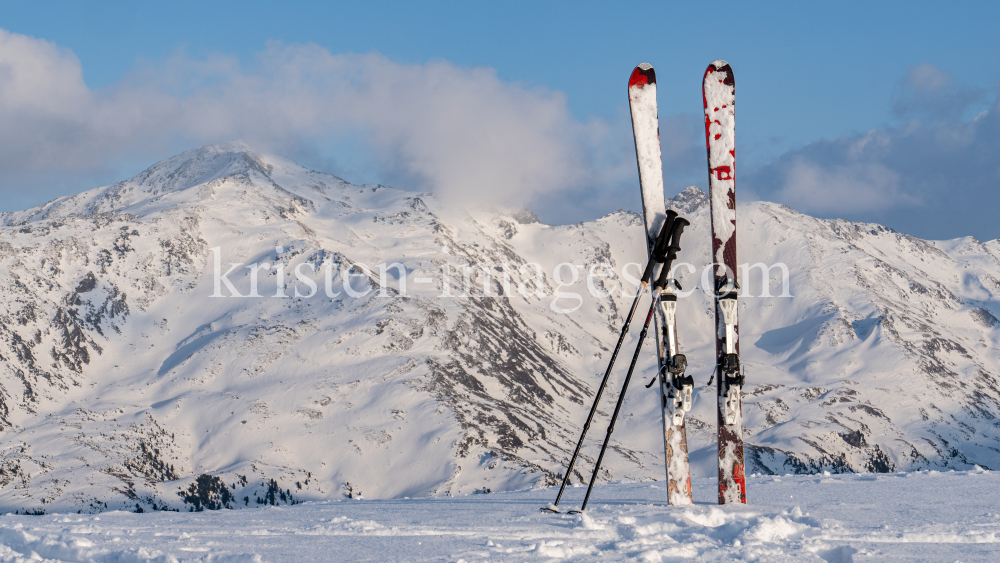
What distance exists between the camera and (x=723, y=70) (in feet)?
51.3

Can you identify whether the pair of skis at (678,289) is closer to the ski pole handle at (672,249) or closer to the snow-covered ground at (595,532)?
the ski pole handle at (672,249)

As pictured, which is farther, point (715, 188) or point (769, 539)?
point (715, 188)

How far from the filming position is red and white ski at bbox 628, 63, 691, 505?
45.8 ft

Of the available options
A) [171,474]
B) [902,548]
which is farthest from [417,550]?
[171,474]

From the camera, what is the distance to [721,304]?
14.1 meters

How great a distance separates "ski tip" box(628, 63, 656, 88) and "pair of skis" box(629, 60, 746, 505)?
0.07 ft

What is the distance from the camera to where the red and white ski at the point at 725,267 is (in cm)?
1392

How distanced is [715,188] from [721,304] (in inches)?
101

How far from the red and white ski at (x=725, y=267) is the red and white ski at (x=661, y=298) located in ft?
2.52

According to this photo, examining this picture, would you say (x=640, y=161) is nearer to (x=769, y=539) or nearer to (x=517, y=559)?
(x=769, y=539)

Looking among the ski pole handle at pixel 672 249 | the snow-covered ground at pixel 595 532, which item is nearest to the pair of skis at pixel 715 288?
the ski pole handle at pixel 672 249

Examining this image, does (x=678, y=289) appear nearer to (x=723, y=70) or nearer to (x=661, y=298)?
(x=661, y=298)

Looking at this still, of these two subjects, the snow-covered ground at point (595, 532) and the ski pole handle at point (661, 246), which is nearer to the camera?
the snow-covered ground at point (595, 532)

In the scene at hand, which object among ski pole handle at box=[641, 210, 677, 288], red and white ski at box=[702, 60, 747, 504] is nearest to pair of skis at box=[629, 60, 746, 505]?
red and white ski at box=[702, 60, 747, 504]
